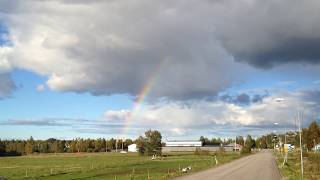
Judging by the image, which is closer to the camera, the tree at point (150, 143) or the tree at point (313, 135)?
the tree at point (313, 135)

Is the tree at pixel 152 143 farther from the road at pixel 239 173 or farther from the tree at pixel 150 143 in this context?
the road at pixel 239 173

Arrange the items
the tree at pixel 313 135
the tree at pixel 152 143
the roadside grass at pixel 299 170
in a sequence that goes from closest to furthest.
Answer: the roadside grass at pixel 299 170, the tree at pixel 313 135, the tree at pixel 152 143

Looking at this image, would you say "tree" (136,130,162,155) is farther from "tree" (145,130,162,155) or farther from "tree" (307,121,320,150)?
"tree" (307,121,320,150)

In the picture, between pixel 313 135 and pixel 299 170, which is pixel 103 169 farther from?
pixel 313 135

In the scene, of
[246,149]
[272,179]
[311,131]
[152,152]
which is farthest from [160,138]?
[272,179]

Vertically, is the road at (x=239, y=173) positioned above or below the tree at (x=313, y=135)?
below

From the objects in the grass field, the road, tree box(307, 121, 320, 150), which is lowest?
the grass field

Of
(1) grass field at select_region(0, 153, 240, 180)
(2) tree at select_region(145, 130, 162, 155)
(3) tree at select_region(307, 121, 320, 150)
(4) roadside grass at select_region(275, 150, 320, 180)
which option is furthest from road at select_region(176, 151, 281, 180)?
(2) tree at select_region(145, 130, 162, 155)

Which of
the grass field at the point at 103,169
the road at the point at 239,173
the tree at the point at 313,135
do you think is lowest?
the grass field at the point at 103,169

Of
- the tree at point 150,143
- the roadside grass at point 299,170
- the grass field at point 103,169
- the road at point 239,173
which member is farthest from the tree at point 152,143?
the road at point 239,173

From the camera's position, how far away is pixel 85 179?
52.9m

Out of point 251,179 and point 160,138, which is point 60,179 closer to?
point 251,179

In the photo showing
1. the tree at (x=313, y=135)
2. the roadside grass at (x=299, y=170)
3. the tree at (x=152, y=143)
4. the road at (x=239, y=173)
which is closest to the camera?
the roadside grass at (x=299, y=170)

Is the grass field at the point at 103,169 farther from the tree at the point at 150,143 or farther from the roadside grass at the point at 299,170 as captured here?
the tree at the point at 150,143
